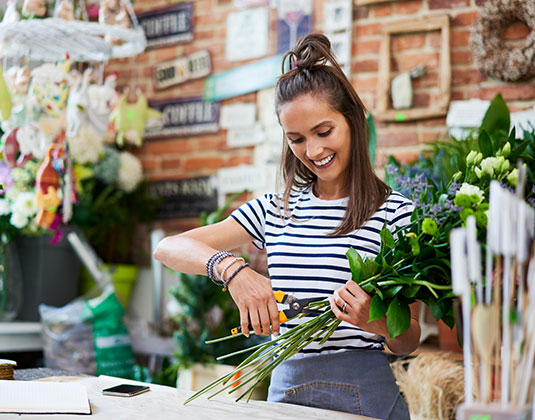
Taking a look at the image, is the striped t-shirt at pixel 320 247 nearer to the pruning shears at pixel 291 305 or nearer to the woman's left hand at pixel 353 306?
the pruning shears at pixel 291 305

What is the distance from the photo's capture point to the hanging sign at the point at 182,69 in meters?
3.41

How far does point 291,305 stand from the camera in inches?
52.6

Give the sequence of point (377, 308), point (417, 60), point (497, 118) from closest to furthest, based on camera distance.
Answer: point (377, 308) < point (497, 118) < point (417, 60)

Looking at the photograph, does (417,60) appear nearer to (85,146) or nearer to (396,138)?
(396,138)

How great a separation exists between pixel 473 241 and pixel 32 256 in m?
2.75

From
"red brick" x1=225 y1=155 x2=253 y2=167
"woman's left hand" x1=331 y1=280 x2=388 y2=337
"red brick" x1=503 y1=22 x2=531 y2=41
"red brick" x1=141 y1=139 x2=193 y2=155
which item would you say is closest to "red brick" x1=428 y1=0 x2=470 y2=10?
"red brick" x1=503 y1=22 x2=531 y2=41

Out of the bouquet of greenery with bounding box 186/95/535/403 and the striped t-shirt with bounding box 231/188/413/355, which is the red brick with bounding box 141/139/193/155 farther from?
the bouquet of greenery with bounding box 186/95/535/403

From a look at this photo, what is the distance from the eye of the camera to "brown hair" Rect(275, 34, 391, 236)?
4.70 feet

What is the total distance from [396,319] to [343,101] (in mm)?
547

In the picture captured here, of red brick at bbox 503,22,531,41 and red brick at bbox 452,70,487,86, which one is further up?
red brick at bbox 503,22,531,41

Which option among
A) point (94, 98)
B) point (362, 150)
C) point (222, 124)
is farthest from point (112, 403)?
point (222, 124)

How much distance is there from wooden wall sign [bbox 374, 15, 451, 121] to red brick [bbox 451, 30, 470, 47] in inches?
1.4

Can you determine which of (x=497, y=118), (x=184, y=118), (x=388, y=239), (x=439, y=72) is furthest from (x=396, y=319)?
(x=184, y=118)

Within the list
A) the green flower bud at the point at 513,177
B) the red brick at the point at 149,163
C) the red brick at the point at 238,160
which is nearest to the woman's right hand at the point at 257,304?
the green flower bud at the point at 513,177
